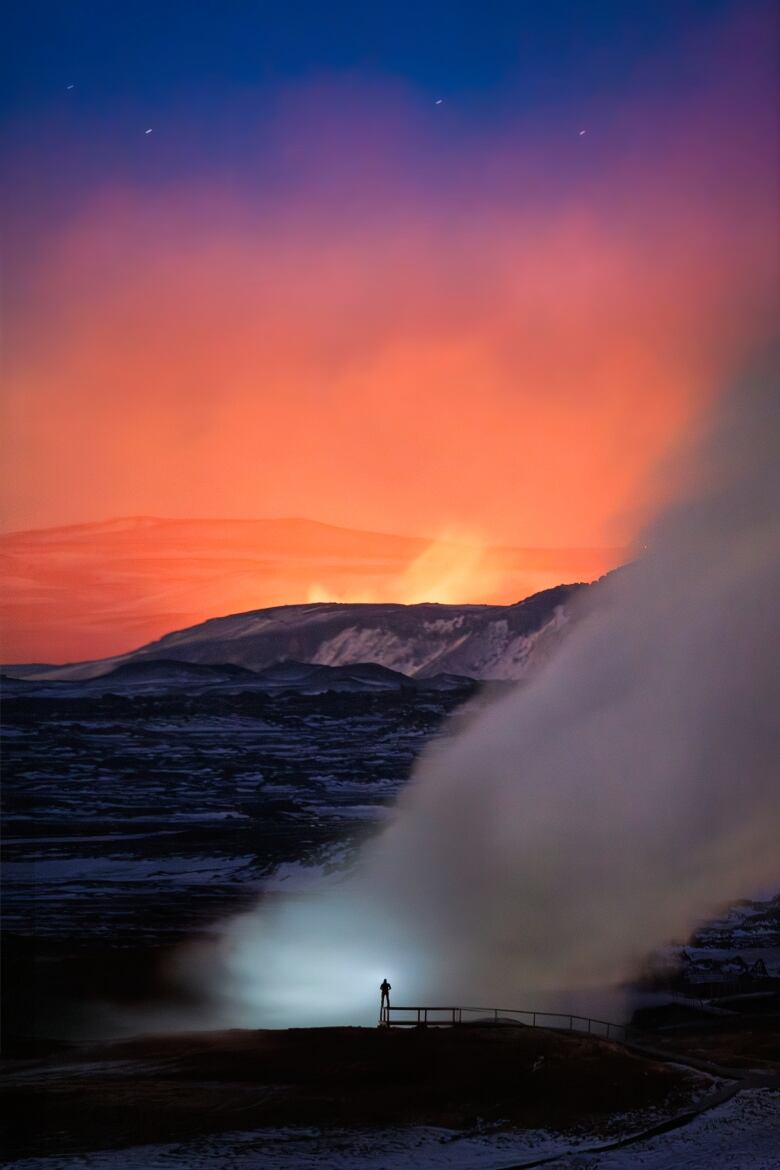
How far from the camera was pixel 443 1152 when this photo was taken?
502 inches

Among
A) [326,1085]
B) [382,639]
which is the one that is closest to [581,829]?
[326,1085]

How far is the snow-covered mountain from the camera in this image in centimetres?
6494

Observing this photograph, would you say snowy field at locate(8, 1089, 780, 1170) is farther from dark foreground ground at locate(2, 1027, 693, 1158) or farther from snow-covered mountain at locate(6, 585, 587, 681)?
snow-covered mountain at locate(6, 585, 587, 681)

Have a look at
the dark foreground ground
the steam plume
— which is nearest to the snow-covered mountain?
the steam plume

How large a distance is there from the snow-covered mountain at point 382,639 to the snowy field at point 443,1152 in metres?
49.9

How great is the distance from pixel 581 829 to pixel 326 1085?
16648 millimetres

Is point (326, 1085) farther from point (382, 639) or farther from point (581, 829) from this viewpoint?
point (382, 639)

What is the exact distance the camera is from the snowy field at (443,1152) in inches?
480

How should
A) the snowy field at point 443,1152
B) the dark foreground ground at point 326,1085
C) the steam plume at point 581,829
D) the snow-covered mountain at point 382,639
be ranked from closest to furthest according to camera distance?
the snowy field at point 443,1152 < the dark foreground ground at point 326,1085 < the steam plume at point 581,829 < the snow-covered mountain at point 382,639

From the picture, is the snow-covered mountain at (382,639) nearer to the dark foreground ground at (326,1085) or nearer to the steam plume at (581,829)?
the steam plume at (581,829)

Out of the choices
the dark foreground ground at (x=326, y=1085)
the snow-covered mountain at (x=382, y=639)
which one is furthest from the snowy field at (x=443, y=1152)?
the snow-covered mountain at (x=382, y=639)

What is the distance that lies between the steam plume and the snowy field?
7.81 metres

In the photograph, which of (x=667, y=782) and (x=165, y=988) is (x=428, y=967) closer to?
(x=165, y=988)

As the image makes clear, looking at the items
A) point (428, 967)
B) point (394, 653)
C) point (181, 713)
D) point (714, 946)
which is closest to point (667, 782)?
point (714, 946)
